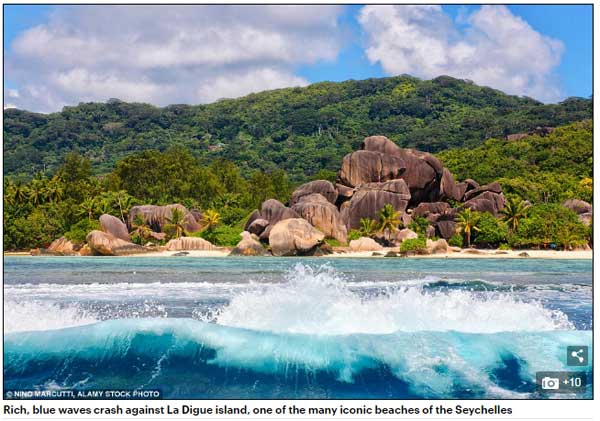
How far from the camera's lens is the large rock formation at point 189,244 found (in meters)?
38.9

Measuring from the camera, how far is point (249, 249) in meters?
36.8

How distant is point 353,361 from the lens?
26.4 feet

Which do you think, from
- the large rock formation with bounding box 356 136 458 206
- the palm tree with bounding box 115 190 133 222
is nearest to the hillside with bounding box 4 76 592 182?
the large rock formation with bounding box 356 136 458 206

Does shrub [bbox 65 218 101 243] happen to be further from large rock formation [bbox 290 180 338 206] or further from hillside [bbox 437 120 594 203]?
hillside [bbox 437 120 594 203]

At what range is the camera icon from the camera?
6.87 m

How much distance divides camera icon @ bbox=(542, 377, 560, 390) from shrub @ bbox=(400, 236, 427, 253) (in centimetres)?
2975

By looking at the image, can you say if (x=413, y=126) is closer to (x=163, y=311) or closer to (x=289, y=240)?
(x=289, y=240)

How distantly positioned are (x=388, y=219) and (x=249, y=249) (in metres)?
8.41

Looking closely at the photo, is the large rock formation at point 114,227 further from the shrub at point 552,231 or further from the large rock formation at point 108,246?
the shrub at point 552,231

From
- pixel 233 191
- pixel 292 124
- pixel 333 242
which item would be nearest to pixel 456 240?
pixel 333 242

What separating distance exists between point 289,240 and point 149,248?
315 inches

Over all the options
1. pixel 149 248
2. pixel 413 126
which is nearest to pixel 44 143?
pixel 413 126

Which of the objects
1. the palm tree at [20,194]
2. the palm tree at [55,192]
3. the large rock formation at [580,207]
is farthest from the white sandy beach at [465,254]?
the palm tree at [55,192]

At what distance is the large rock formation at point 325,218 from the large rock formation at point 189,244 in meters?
5.39
